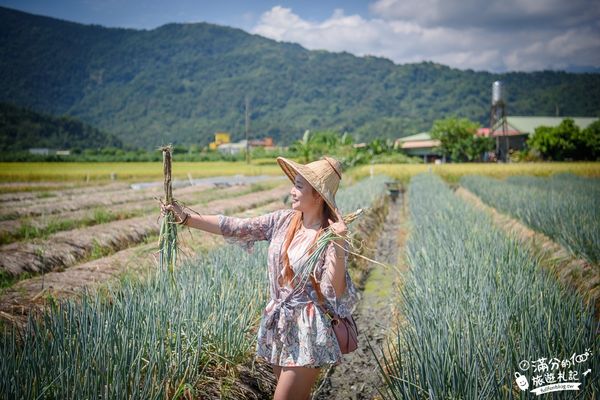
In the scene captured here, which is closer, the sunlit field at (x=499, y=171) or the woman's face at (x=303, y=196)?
the woman's face at (x=303, y=196)

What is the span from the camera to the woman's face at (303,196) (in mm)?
2117

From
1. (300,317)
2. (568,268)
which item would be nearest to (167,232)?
(300,317)

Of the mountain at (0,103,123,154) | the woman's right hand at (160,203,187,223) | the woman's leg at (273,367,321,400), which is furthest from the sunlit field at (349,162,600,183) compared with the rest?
the woman's leg at (273,367,321,400)

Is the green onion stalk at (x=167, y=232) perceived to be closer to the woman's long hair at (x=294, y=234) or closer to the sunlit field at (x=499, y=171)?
the woman's long hair at (x=294, y=234)

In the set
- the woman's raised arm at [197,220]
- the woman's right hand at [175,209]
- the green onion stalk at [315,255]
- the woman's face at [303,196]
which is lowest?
the green onion stalk at [315,255]

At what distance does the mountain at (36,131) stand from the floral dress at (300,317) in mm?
28215

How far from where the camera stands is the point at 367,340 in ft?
5.54

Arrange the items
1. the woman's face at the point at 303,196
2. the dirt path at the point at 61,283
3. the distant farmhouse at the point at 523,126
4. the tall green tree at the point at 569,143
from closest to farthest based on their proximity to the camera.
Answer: the woman's face at the point at 303,196, the dirt path at the point at 61,283, the tall green tree at the point at 569,143, the distant farmhouse at the point at 523,126

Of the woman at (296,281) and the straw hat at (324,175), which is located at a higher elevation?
the straw hat at (324,175)

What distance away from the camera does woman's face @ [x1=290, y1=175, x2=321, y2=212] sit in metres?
2.12

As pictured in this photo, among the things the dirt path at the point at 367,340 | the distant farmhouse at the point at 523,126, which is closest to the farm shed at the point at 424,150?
the distant farmhouse at the point at 523,126

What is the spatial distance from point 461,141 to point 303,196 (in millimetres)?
47238

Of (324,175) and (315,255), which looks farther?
(324,175)

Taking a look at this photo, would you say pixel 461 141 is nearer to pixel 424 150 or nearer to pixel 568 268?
pixel 424 150
